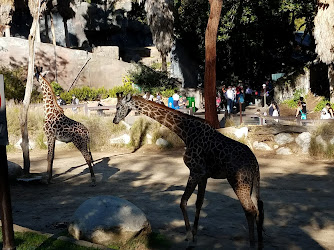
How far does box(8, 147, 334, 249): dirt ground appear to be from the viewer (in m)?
7.78

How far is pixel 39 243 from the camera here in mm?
6793

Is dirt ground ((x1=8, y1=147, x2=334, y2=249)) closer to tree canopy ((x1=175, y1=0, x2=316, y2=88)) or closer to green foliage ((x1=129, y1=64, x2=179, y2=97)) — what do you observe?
green foliage ((x1=129, y1=64, x2=179, y2=97))

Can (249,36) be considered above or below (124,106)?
above

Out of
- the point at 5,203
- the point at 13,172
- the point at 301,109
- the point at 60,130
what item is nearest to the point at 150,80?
the point at 301,109

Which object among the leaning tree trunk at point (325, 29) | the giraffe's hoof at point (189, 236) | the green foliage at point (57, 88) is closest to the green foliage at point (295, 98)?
the leaning tree trunk at point (325, 29)

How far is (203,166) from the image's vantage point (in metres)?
7.16

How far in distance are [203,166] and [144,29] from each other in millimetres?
45298

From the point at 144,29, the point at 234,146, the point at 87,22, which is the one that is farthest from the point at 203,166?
the point at 144,29

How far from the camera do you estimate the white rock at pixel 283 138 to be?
16031 millimetres

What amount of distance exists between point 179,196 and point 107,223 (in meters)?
3.42

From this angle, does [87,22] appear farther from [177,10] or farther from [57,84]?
[57,84]

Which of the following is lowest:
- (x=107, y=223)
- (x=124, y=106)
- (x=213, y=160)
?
(x=107, y=223)

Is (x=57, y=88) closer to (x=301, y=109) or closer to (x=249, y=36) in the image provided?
(x=249, y=36)

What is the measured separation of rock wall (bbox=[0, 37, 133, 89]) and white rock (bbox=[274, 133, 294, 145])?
711 inches
